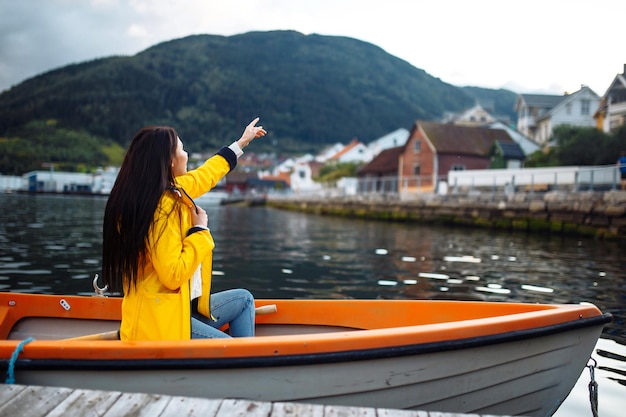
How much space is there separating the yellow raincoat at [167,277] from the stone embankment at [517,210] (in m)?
17.9

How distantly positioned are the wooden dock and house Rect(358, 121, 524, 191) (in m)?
34.7

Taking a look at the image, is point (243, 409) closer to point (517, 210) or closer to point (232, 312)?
point (232, 312)

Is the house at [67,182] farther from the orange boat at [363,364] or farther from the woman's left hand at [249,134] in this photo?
the orange boat at [363,364]

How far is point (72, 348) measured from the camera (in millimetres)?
2791

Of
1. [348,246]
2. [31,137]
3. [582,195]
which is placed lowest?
[348,246]

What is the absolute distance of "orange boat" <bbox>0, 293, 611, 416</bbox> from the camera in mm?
2750

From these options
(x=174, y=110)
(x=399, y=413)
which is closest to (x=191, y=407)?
(x=399, y=413)

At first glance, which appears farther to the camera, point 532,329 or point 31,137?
point 31,137

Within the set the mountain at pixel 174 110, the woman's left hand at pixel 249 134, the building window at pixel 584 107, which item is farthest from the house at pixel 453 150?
the mountain at pixel 174 110

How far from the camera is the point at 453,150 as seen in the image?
39.4m

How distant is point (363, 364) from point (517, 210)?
867 inches

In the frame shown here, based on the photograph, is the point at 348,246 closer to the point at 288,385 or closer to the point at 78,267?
the point at 78,267

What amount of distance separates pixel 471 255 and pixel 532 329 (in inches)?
407

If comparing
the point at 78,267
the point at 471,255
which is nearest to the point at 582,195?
the point at 471,255
